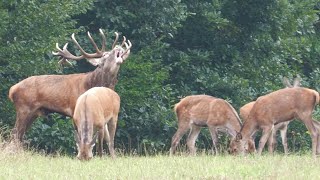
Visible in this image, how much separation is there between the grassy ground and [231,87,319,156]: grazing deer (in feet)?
9.05

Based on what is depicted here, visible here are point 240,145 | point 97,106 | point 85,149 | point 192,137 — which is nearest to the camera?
point 85,149

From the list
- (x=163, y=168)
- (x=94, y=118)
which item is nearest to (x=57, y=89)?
(x=94, y=118)

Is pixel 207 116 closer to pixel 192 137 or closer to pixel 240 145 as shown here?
pixel 192 137

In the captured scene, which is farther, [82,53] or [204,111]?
[204,111]

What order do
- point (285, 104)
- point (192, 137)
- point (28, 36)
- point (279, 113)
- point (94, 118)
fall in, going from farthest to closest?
point (28, 36) → point (192, 137) → point (279, 113) → point (285, 104) → point (94, 118)

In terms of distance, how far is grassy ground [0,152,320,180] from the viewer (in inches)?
508

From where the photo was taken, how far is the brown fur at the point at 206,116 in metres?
20.3

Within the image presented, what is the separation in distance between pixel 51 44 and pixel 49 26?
2.28ft

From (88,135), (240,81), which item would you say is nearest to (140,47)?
(240,81)

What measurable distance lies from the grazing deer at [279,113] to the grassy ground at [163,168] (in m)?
2.76

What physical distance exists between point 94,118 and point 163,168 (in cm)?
334

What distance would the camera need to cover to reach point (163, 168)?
45.8ft

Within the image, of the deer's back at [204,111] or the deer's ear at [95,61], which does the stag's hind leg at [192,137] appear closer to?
the deer's back at [204,111]

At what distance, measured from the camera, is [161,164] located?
14.7 meters
